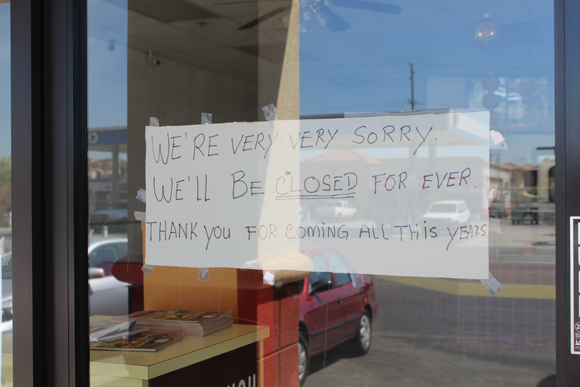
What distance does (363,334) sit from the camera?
292cm

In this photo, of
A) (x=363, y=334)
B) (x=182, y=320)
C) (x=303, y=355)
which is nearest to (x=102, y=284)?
(x=363, y=334)

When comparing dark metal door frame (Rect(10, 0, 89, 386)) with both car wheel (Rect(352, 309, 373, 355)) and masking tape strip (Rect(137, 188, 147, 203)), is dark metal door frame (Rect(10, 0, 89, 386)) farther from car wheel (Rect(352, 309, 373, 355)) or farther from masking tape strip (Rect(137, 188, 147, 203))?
car wheel (Rect(352, 309, 373, 355))

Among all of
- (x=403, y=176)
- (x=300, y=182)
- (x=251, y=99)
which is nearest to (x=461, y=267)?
(x=403, y=176)

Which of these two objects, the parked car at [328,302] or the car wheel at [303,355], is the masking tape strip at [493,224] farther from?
the car wheel at [303,355]

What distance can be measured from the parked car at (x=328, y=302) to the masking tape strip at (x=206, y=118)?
0.46m

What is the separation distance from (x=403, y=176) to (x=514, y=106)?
572 mm

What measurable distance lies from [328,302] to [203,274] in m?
0.47

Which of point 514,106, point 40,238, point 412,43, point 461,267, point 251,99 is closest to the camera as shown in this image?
point 461,267

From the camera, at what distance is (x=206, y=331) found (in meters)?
1.65

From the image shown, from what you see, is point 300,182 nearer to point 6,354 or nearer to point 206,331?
point 206,331

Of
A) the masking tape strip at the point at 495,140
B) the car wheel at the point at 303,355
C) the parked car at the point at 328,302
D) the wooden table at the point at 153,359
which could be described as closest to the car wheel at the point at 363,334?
the parked car at the point at 328,302

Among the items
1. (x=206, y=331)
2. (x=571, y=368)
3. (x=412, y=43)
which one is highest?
(x=412, y=43)

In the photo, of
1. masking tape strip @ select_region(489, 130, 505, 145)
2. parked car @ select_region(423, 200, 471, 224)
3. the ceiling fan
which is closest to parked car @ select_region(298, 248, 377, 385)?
parked car @ select_region(423, 200, 471, 224)

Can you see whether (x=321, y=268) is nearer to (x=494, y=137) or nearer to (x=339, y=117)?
(x=339, y=117)
